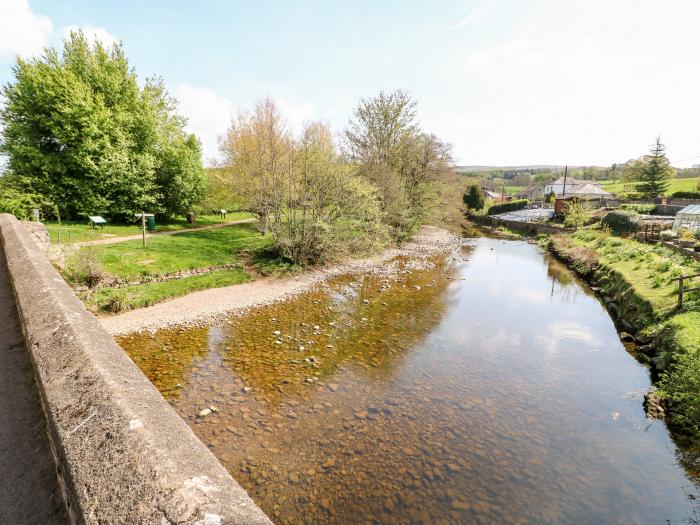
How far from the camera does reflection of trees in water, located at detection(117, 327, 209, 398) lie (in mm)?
9289

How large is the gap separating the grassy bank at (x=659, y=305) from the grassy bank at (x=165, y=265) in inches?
657

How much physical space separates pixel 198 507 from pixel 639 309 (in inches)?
710

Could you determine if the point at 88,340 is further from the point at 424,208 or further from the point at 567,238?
the point at 567,238

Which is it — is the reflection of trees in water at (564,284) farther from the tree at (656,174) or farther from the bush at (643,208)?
the tree at (656,174)

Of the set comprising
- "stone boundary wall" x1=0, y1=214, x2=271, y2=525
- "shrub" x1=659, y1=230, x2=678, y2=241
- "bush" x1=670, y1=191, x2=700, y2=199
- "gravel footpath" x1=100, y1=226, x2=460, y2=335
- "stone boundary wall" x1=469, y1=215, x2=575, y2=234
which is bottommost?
"gravel footpath" x1=100, y1=226, x2=460, y2=335

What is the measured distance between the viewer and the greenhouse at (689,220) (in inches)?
935

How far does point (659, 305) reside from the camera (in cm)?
1327

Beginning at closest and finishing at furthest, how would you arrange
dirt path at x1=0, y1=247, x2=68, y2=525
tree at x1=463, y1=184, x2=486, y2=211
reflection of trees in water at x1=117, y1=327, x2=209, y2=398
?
dirt path at x1=0, y1=247, x2=68, y2=525 < reflection of trees in water at x1=117, y1=327, x2=209, y2=398 < tree at x1=463, y1=184, x2=486, y2=211

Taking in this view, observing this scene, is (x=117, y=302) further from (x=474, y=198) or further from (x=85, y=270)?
(x=474, y=198)

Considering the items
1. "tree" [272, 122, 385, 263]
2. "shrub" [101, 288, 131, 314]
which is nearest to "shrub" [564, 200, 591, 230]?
"tree" [272, 122, 385, 263]

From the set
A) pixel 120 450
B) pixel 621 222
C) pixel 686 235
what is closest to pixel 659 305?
pixel 686 235

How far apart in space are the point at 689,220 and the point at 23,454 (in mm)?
35022

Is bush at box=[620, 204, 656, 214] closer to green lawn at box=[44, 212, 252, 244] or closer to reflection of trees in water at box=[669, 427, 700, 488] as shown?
reflection of trees in water at box=[669, 427, 700, 488]

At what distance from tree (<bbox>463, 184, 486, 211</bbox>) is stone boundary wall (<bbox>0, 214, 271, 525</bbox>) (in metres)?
67.8
